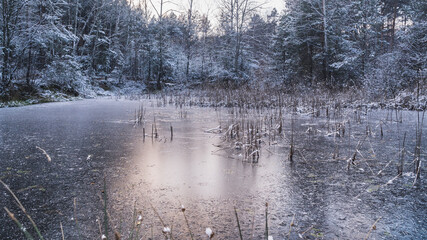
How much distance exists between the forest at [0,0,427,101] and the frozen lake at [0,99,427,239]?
3.19 metres

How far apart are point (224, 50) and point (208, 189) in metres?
18.3

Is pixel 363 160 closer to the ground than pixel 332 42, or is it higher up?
closer to the ground

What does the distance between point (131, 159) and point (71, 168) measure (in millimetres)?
623

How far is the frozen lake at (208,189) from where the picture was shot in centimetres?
160

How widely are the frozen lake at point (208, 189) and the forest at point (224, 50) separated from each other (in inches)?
125

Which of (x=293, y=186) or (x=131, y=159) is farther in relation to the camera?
(x=131, y=159)

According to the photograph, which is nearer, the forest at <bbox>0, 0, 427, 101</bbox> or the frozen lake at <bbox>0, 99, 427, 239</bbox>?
the frozen lake at <bbox>0, 99, 427, 239</bbox>

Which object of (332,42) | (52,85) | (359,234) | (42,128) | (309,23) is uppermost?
(309,23)

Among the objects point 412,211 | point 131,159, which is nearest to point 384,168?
point 412,211

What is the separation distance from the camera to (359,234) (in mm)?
1527

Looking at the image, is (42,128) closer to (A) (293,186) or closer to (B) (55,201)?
(B) (55,201)

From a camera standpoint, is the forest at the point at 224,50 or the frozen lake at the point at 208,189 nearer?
the frozen lake at the point at 208,189

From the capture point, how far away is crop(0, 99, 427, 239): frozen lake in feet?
A: 5.24

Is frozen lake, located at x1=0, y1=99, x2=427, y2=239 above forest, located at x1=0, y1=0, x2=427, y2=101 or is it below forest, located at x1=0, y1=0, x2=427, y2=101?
below
